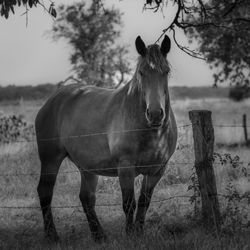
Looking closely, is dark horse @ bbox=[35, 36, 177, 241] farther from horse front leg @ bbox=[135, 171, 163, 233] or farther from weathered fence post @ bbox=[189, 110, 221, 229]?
weathered fence post @ bbox=[189, 110, 221, 229]

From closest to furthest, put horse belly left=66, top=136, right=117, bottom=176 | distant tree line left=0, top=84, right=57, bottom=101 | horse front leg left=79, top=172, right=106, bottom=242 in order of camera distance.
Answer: horse belly left=66, top=136, right=117, bottom=176
horse front leg left=79, top=172, right=106, bottom=242
distant tree line left=0, top=84, right=57, bottom=101

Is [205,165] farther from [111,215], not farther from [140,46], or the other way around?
[111,215]

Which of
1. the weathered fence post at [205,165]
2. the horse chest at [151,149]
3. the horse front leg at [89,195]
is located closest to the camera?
the weathered fence post at [205,165]

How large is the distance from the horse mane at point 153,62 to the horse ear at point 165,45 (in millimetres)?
203

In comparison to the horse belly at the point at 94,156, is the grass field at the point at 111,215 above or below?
below

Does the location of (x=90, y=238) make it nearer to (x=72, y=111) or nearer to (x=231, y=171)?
(x=72, y=111)

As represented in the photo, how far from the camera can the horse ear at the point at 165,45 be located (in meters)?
6.49

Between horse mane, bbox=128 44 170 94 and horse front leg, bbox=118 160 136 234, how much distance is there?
0.96 meters

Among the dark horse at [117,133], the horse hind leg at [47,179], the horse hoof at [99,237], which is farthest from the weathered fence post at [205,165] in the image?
the horse hind leg at [47,179]

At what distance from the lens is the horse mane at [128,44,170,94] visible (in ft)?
20.3

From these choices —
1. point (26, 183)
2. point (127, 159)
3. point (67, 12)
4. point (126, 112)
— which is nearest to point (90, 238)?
point (127, 159)

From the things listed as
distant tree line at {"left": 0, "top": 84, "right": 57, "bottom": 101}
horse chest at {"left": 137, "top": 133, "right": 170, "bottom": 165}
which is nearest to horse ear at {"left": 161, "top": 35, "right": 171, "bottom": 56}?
horse chest at {"left": 137, "top": 133, "right": 170, "bottom": 165}

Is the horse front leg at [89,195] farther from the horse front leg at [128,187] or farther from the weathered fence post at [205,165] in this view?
the weathered fence post at [205,165]

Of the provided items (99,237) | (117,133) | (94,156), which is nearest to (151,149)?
(117,133)
